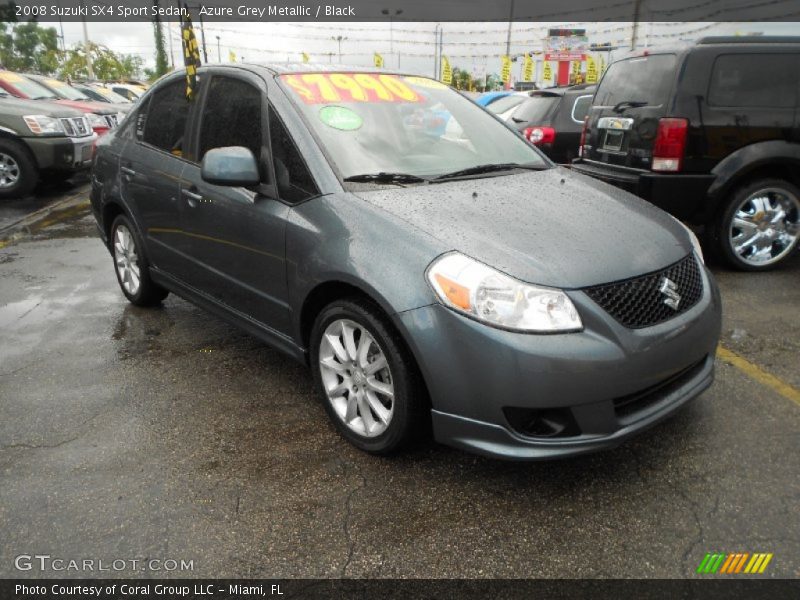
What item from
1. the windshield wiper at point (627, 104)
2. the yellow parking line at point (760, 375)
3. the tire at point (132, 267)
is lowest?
the yellow parking line at point (760, 375)

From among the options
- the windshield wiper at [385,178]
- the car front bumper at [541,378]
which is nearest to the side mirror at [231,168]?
the windshield wiper at [385,178]

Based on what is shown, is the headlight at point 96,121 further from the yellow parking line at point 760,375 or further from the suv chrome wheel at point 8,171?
the yellow parking line at point 760,375

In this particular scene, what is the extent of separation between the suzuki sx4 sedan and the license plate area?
2115mm

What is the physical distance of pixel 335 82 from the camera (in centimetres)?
333

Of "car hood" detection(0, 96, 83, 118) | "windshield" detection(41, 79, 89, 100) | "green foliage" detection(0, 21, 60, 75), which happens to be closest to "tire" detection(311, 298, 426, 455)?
"car hood" detection(0, 96, 83, 118)

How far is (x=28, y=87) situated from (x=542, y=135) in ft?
28.2

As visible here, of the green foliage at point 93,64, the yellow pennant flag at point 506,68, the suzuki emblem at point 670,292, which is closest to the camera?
the suzuki emblem at point 670,292

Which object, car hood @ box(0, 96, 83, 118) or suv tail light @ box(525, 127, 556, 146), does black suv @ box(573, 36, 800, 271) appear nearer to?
suv tail light @ box(525, 127, 556, 146)

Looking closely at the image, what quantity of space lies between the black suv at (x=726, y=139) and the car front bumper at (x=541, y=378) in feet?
9.68

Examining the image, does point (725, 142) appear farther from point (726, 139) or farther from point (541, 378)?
point (541, 378)

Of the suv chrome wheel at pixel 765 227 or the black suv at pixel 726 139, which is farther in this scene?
the suv chrome wheel at pixel 765 227

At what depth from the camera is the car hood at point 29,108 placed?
8992 mm

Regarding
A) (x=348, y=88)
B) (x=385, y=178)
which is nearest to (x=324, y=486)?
(x=385, y=178)
